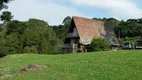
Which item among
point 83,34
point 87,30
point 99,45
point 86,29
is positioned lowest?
point 99,45

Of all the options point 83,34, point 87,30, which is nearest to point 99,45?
point 83,34

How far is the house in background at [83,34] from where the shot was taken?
53.2m

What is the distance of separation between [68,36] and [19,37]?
10.2 meters

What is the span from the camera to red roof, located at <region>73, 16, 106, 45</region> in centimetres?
5309

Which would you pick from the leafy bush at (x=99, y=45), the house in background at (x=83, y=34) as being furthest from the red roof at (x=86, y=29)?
the leafy bush at (x=99, y=45)

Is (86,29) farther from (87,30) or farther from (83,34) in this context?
(83,34)

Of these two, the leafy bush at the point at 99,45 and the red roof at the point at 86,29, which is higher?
the red roof at the point at 86,29

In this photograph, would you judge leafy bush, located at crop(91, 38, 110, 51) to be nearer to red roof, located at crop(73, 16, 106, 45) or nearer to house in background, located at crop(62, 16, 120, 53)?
house in background, located at crop(62, 16, 120, 53)

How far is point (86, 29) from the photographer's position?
54.2 meters

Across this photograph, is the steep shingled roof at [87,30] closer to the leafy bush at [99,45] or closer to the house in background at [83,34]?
the house in background at [83,34]

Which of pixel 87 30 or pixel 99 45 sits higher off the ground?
pixel 87 30

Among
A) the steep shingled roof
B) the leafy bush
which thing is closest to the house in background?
the steep shingled roof

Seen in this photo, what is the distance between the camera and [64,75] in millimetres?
13047

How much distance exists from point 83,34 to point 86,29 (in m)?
1.30
